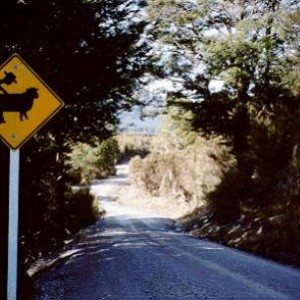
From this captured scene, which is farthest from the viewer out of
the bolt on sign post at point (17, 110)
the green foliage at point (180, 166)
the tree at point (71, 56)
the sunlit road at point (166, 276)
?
the green foliage at point (180, 166)

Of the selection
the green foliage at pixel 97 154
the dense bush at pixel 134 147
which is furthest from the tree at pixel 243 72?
the dense bush at pixel 134 147

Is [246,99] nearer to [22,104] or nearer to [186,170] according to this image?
[22,104]

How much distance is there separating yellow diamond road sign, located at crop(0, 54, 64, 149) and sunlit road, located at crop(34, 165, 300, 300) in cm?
471

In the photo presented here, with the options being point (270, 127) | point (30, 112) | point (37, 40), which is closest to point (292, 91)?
point (270, 127)

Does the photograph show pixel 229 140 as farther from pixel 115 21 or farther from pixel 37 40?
pixel 37 40

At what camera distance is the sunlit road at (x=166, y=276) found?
31.0ft

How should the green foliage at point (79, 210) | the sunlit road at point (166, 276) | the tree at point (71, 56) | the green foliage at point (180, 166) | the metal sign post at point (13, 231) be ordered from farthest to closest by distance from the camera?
the green foliage at point (79, 210) < the green foliage at point (180, 166) < the sunlit road at point (166, 276) < the tree at point (71, 56) < the metal sign post at point (13, 231)

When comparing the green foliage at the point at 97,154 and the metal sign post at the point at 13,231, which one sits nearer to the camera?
the metal sign post at the point at 13,231

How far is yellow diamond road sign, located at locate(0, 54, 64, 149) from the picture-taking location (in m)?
5.29

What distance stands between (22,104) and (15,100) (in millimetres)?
88

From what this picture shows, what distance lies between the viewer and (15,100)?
5301 millimetres

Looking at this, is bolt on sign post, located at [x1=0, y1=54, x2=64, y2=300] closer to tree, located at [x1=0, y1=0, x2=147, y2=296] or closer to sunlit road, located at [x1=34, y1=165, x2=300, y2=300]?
tree, located at [x1=0, y1=0, x2=147, y2=296]

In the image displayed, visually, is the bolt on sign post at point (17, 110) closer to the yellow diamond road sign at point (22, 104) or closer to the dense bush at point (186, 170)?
the yellow diamond road sign at point (22, 104)

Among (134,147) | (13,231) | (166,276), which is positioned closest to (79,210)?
(166,276)
